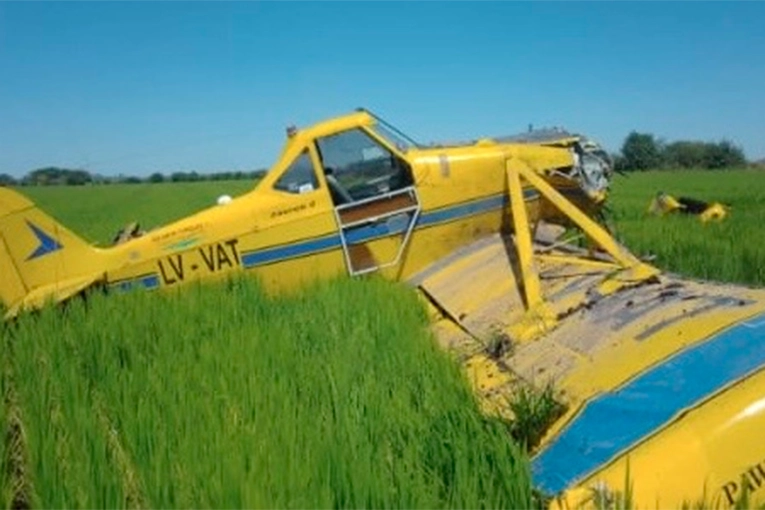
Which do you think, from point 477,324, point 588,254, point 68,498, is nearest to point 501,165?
point 588,254

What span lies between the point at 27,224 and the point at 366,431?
5.08 meters

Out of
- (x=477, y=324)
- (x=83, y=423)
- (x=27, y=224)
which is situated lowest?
(x=477, y=324)

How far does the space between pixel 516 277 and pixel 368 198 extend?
5.73 feet

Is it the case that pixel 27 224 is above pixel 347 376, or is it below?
above

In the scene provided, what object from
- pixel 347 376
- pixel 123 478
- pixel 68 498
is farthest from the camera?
pixel 347 376

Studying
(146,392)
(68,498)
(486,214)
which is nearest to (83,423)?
(146,392)

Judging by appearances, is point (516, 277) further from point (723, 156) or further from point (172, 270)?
point (723, 156)

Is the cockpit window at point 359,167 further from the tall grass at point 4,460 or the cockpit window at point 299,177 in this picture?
the tall grass at point 4,460

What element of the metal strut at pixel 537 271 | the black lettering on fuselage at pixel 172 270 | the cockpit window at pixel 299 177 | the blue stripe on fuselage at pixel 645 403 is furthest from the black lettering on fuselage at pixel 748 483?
the black lettering on fuselage at pixel 172 270

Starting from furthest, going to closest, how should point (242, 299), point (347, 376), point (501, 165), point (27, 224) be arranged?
point (501, 165) < point (27, 224) < point (242, 299) < point (347, 376)

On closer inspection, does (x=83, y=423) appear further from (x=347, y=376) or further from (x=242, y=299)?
(x=242, y=299)

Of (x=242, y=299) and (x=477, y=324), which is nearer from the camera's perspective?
(x=477, y=324)

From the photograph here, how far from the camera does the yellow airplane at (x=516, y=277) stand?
9.46 feet

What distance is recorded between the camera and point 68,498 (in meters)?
2.44
